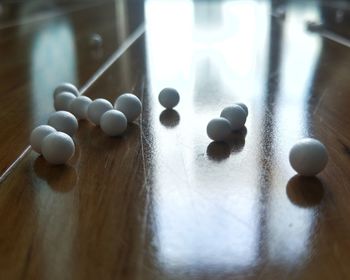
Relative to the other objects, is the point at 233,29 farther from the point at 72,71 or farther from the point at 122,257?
the point at 122,257

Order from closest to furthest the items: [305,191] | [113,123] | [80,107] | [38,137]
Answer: [305,191] → [38,137] → [113,123] → [80,107]

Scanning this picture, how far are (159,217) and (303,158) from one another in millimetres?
265

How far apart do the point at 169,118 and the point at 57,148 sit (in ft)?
1.18

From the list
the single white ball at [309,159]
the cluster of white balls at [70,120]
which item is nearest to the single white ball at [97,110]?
the cluster of white balls at [70,120]

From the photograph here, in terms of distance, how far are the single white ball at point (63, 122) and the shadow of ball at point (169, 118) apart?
8.3 inches

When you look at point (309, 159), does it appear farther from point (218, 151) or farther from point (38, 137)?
point (38, 137)

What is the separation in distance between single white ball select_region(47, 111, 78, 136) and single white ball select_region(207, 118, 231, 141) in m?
0.28

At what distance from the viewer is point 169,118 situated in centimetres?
114

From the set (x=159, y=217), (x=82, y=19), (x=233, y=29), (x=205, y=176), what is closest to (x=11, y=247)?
(x=159, y=217)

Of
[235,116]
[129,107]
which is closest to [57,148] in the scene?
[129,107]

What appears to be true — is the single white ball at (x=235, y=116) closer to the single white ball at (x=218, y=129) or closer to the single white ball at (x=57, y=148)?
the single white ball at (x=218, y=129)

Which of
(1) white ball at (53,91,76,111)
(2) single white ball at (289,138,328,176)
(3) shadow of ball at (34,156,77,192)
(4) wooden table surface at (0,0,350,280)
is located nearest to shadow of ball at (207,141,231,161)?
(4) wooden table surface at (0,0,350,280)

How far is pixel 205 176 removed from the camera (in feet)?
2.66

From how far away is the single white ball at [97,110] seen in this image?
3.50ft
